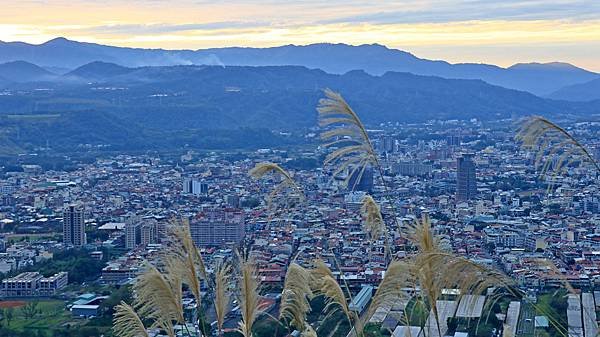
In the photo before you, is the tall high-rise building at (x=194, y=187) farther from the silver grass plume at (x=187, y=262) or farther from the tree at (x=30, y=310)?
the silver grass plume at (x=187, y=262)

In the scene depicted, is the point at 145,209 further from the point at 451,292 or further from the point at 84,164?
the point at 451,292

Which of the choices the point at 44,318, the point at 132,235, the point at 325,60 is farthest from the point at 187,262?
the point at 325,60

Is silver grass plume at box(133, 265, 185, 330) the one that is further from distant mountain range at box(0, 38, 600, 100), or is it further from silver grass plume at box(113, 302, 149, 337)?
distant mountain range at box(0, 38, 600, 100)

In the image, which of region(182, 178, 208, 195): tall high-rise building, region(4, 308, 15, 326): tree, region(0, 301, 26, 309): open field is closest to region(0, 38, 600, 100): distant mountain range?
region(182, 178, 208, 195): tall high-rise building

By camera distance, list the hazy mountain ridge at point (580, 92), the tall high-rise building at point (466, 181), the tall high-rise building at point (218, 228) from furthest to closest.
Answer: the hazy mountain ridge at point (580, 92) → the tall high-rise building at point (466, 181) → the tall high-rise building at point (218, 228)

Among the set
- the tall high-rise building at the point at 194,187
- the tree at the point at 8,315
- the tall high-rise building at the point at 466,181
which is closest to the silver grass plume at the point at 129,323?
the tree at the point at 8,315

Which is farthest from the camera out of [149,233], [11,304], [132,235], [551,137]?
[132,235]

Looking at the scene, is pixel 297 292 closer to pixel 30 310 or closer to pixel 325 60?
pixel 30 310
